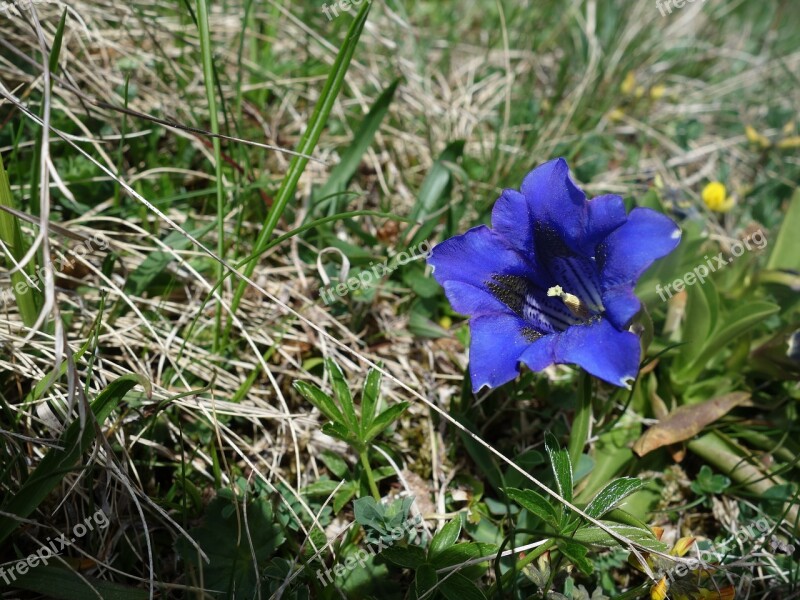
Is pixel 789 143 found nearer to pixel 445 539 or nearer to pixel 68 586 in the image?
pixel 445 539

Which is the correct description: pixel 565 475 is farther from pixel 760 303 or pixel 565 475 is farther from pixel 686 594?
pixel 760 303

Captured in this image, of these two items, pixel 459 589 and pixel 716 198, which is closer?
pixel 459 589

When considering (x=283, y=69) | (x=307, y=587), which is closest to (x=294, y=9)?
(x=283, y=69)

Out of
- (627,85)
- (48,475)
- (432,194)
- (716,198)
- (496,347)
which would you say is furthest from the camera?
(627,85)

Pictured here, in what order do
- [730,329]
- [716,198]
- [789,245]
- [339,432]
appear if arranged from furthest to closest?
[716,198] < [789,245] < [730,329] < [339,432]

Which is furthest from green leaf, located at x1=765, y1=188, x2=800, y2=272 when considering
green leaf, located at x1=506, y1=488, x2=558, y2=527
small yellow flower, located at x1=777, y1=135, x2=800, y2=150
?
green leaf, located at x1=506, y1=488, x2=558, y2=527

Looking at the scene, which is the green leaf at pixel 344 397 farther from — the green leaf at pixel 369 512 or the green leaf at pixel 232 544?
the green leaf at pixel 232 544

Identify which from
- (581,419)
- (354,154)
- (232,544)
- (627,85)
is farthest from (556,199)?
(627,85)
